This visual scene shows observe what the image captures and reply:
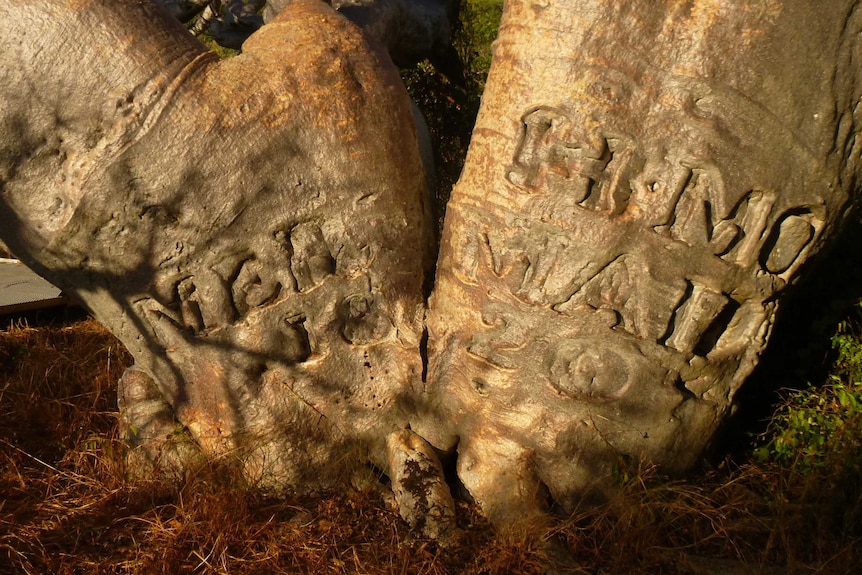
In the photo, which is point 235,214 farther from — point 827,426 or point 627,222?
point 827,426

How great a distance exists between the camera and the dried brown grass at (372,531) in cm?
263

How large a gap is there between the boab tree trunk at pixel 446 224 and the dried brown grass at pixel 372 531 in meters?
0.15

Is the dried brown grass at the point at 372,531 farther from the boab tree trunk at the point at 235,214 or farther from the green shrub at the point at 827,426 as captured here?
the boab tree trunk at the point at 235,214

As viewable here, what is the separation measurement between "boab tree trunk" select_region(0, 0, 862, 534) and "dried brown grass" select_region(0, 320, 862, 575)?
0.15 meters

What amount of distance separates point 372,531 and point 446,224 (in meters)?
1.23

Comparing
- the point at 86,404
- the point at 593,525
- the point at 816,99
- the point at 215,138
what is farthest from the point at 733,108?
the point at 86,404

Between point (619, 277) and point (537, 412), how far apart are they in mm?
620

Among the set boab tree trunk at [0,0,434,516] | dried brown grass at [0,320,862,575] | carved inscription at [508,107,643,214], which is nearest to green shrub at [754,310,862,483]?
dried brown grass at [0,320,862,575]

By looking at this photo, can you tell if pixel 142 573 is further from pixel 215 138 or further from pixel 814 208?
pixel 814 208

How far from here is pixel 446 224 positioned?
283cm

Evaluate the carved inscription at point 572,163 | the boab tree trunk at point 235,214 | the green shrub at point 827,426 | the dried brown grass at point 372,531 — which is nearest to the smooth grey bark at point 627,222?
the carved inscription at point 572,163

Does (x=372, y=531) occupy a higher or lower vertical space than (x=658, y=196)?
lower

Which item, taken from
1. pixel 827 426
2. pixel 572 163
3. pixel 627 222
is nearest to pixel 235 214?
pixel 572 163

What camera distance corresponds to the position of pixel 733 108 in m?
2.27
